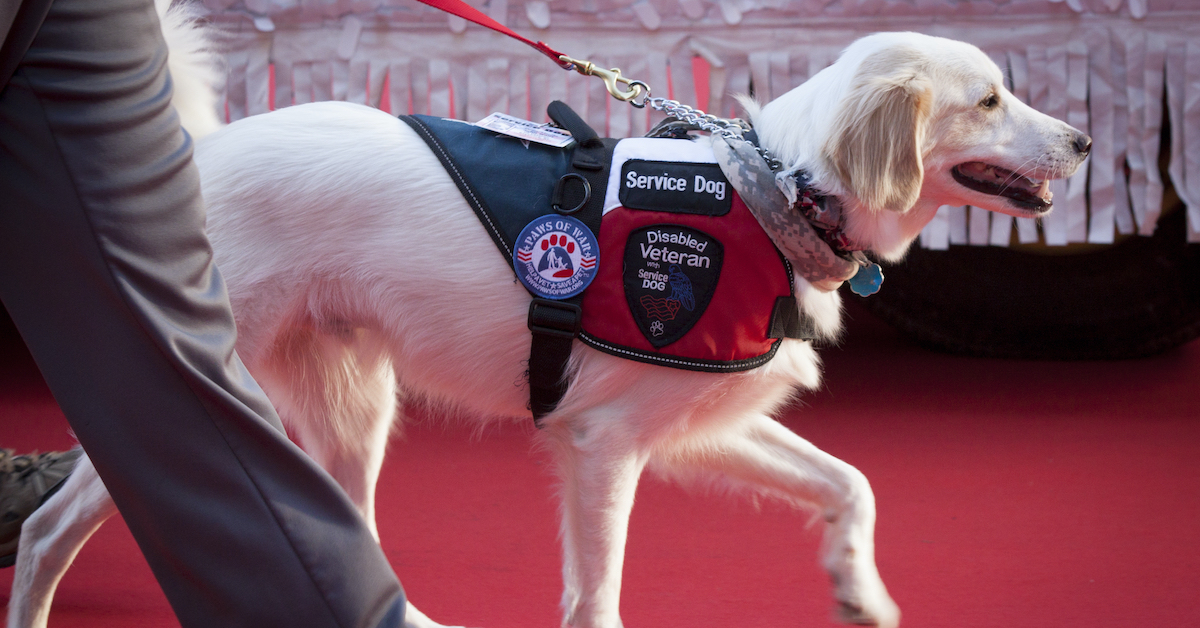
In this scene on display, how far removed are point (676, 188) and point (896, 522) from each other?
1102mm

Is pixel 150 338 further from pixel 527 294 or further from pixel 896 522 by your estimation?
pixel 896 522

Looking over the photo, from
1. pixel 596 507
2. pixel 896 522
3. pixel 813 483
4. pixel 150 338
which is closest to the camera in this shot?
pixel 150 338

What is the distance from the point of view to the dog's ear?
1.37 metres

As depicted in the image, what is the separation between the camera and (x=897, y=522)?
6.99 ft

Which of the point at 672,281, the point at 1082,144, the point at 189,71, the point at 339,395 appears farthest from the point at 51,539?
the point at 1082,144

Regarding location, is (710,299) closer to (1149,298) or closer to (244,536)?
(244,536)

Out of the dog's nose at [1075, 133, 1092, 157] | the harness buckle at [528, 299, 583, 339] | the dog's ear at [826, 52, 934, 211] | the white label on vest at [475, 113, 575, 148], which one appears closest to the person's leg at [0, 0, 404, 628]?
the harness buckle at [528, 299, 583, 339]

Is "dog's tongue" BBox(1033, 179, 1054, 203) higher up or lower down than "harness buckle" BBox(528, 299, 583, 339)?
higher up

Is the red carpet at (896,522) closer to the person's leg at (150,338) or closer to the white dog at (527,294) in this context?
the white dog at (527,294)

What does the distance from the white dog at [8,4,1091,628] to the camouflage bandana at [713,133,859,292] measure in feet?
0.13

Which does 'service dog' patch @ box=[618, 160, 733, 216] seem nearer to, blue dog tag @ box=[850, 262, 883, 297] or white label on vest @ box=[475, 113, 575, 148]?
white label on vest @ box=[475, 113, 575, 148]

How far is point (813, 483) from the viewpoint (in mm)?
1633

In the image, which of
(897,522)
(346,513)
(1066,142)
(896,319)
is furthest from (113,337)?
(896,319)

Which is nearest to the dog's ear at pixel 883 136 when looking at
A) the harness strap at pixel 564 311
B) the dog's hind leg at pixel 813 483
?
the harness strap at pixel 564 311
